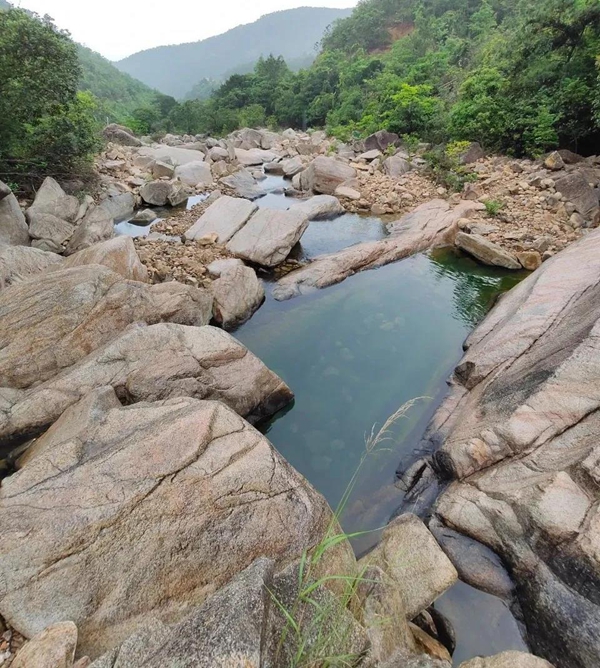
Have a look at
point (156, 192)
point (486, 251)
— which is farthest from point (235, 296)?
point (156, 192)

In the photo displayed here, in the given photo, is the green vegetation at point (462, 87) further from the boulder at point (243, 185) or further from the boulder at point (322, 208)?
the boulder at point (243, 185)

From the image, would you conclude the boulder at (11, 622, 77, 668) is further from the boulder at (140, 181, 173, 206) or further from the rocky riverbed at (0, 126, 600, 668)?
the boulder at (140, 181, 173, 206)

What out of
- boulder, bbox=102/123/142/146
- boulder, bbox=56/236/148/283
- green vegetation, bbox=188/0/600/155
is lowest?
boulder, bbox=56/236/148/283

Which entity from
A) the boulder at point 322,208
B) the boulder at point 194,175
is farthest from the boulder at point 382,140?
the boulder at point 194,175

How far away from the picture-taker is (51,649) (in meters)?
2.42

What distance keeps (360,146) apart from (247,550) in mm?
21923

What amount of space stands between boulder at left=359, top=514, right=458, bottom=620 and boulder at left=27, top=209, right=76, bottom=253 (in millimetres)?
10513

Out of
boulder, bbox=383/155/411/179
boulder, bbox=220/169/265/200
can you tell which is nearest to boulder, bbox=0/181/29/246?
boulder, bbox=220/169/265/200

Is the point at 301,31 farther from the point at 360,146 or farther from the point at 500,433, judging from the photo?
the point at 500,433

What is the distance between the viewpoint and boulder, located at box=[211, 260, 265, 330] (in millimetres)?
8055

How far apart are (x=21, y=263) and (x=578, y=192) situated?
1460 cm

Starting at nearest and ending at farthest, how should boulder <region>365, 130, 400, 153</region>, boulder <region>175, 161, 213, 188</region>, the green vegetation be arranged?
1. the green vegetation
2. boulder <region>175, 161, 213, 188</region>
3. boulder <region>365, 130, 400, 153</region>

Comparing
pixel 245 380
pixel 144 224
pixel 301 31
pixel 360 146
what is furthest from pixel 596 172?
pixel 301 31

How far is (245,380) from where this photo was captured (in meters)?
5.78
